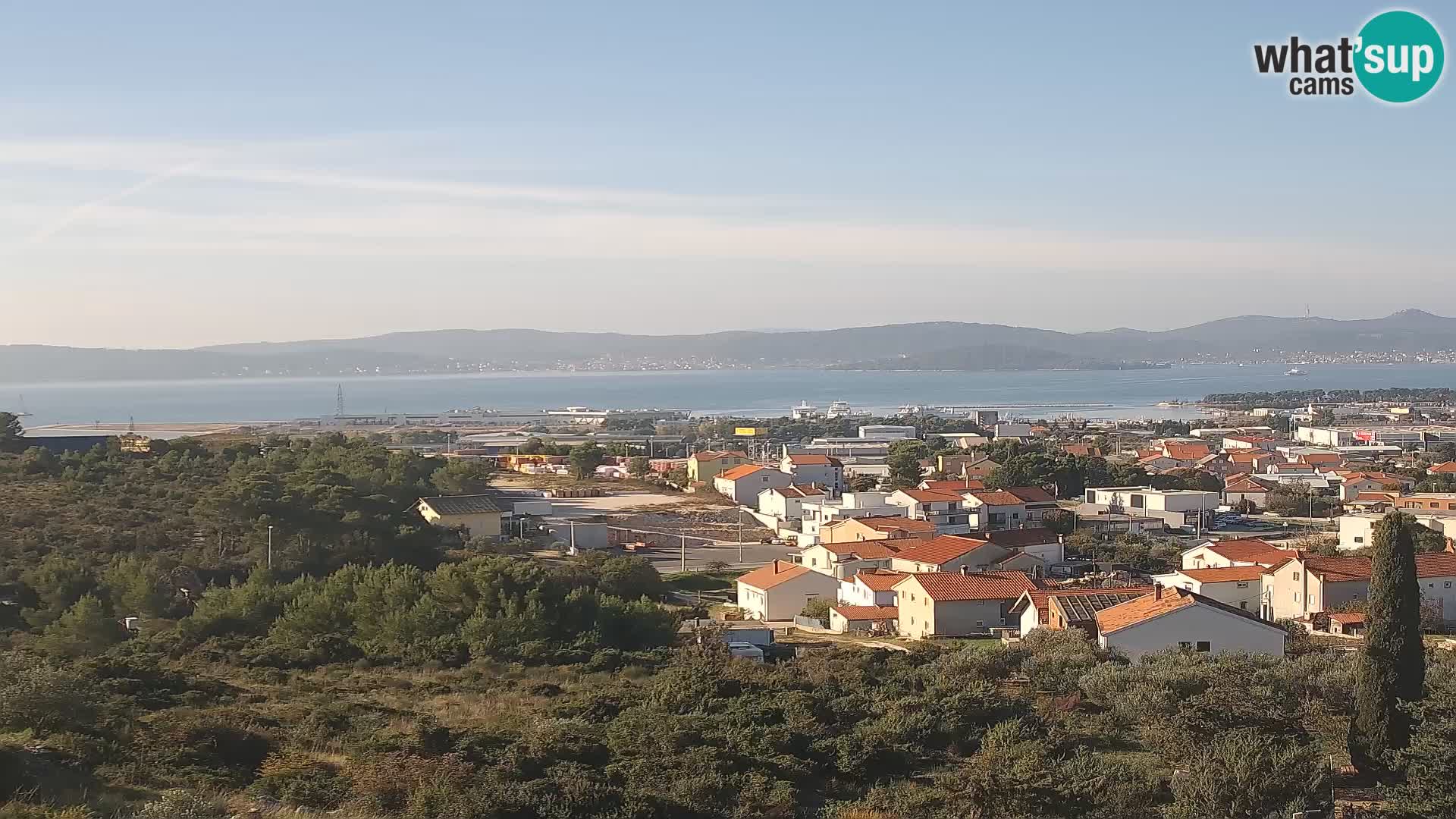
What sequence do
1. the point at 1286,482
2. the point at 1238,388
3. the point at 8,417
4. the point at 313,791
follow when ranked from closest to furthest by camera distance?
1. the point at 313,791
2. the point at 8,417
3. the point at 1286,482
4. the point at 1238,388

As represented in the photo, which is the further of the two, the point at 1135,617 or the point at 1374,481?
the point at 1374,481

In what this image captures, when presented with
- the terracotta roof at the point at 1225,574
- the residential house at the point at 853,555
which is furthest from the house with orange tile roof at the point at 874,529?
the terracotta roof at the point at 1225,574

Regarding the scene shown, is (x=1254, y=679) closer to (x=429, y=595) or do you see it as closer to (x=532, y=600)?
(x=532, y=600)

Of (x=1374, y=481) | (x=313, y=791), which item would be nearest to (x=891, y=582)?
(x=313, y=791)

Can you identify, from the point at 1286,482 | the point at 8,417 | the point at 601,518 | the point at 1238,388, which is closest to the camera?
the point at 601,518

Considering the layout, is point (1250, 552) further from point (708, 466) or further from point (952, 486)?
point (708, 466)

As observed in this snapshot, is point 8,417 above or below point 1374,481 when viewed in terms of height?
above

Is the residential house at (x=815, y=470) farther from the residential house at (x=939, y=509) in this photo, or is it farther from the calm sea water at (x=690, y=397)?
the calm sea water at (x=690, y=397)

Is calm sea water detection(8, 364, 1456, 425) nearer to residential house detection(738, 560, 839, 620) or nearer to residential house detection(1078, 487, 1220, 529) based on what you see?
residential house detection(1078, 487, 1220, 529)

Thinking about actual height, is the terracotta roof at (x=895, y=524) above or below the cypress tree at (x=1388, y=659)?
below
